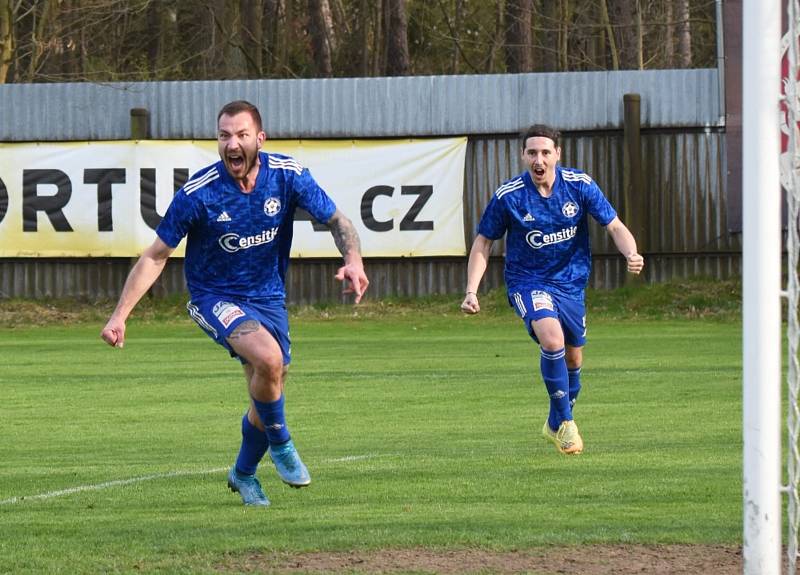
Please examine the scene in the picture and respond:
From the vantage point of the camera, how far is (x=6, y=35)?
31.2 metres

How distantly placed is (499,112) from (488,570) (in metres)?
20.9

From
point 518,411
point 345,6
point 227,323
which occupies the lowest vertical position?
point 518,411

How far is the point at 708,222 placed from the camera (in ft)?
87.0

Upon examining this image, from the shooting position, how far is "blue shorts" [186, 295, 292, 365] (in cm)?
846

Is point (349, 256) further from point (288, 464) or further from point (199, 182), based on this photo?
point (288, 464)

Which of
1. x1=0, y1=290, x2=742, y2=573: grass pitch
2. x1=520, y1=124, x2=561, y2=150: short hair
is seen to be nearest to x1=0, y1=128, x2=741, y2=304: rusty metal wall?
x1=0, y1=290, x2=742, y2=573: grass pitch

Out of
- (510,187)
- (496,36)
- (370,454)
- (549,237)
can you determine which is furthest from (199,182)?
(496,36)

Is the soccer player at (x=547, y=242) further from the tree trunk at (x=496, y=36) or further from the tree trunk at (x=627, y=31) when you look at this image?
the tree trunk at (x=496, y=36)

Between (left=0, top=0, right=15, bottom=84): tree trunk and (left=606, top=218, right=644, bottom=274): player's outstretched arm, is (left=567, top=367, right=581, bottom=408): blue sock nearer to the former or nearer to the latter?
(left=606, top=218, right=644, bottom=274): player's outstretched arm

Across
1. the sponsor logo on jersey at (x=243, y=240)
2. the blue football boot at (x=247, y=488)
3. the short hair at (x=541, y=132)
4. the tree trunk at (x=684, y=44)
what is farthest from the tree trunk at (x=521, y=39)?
the blue football boot at (x=247, y=488)

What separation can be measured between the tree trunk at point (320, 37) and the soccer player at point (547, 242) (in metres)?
30.3

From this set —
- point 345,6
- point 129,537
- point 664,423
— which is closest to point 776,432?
point 129,537

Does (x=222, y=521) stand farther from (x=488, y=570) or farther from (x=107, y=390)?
(x=107, y=390)

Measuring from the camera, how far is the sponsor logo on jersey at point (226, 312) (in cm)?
845
